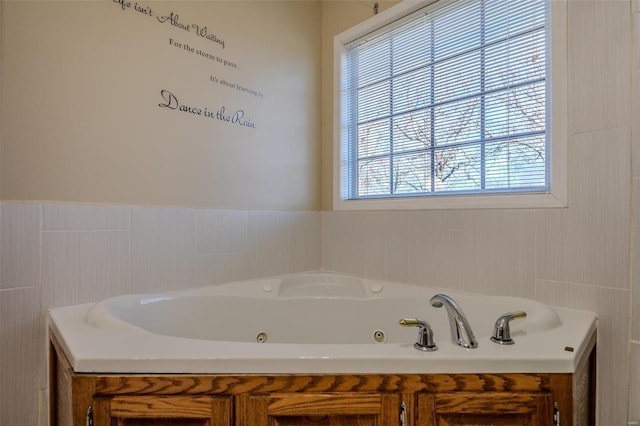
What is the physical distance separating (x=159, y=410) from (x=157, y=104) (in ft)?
4.04

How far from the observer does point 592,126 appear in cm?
127

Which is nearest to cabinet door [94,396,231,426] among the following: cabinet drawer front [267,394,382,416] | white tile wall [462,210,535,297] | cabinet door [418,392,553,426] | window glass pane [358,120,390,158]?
cabinet drawer front [267,394,382,416]

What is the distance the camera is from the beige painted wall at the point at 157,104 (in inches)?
49.4

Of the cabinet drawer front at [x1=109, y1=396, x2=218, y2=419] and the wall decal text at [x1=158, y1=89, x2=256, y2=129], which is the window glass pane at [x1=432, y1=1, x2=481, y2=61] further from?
the cabinet drawer front at [x1=109, y1=396, x2=218, y2=419]

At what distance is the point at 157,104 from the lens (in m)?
1.56

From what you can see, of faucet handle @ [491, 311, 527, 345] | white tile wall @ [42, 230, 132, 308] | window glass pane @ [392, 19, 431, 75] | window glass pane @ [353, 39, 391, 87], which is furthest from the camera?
window glass pane @ [353, 39, 391, 87]

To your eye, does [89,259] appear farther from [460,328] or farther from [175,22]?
Result: [460,328]

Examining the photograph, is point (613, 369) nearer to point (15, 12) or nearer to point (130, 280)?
point (130, 280)

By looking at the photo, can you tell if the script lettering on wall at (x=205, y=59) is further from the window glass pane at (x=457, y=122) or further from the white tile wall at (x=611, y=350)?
the white tile wall at (x=611, y=350)

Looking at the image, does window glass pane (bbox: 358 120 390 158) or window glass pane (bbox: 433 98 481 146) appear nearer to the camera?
window glass pane (bbox: 433 98 481 146)

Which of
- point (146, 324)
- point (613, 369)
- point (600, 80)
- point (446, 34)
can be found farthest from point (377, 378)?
point (446, 34)

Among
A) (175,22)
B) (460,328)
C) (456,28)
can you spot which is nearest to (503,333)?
(460,328)

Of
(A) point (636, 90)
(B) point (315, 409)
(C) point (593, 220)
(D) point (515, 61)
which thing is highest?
(D) point (515, 61)

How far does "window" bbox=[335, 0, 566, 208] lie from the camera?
57.9 inches
